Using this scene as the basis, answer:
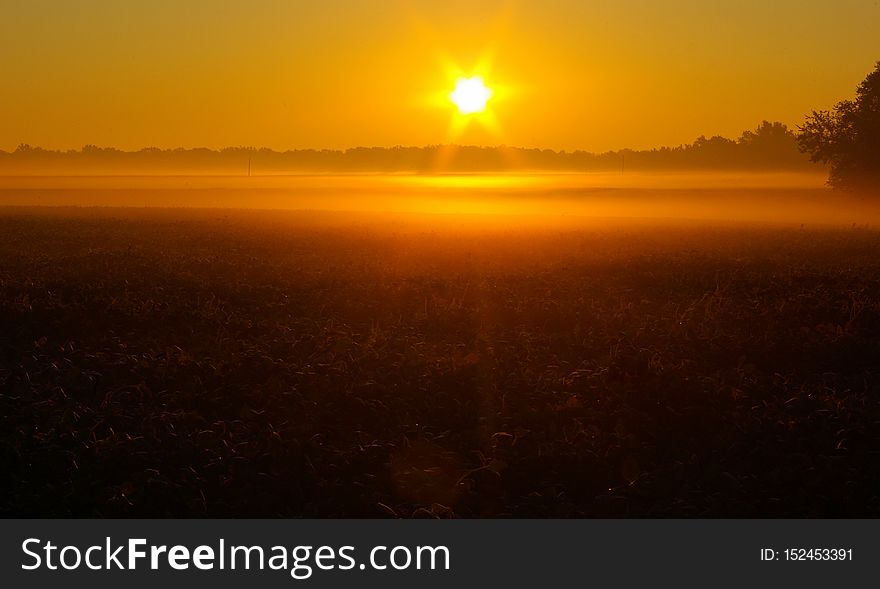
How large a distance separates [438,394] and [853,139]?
201 ft

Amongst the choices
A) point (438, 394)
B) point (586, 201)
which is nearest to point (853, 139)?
point (586, 201)

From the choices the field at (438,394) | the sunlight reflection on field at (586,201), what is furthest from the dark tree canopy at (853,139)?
the field at (438,394)

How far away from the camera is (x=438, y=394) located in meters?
12.1

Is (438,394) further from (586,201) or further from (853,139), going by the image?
(586,201)

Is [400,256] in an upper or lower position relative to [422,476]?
upper

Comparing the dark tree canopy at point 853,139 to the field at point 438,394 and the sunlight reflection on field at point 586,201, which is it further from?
the field at point 438,394

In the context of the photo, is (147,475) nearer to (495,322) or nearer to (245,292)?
(495,322)

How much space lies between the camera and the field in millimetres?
9023

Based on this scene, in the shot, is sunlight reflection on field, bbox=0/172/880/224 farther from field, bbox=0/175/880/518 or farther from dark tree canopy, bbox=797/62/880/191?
field, bbox=0/175/880/518

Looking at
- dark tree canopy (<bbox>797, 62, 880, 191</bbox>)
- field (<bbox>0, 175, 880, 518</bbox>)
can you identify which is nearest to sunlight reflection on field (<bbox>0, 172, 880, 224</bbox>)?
dark tree canopy (<bbox>797, 62, 880, 191</bbox>)
